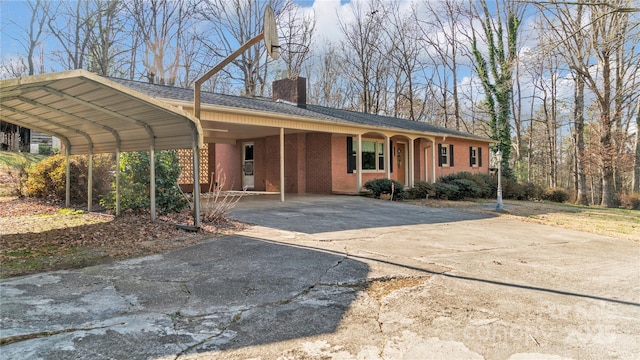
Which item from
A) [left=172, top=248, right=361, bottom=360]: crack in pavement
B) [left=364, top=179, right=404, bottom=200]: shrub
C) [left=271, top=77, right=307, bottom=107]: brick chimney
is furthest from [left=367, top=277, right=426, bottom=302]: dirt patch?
[left=271, top=77, right=307, bottom=107]: brick chimney

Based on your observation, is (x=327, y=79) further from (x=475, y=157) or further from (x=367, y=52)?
(x=475, y=157)

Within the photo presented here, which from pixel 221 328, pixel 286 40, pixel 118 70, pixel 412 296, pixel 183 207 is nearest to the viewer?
pixel 221 328

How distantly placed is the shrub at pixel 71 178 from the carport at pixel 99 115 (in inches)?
30.4

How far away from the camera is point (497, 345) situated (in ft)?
9.77

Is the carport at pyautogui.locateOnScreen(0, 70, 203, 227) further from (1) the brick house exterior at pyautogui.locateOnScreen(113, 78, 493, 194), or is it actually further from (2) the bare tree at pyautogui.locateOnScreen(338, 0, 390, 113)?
(2) the bare tree at pyautogui.locateOnScreen(338, 0, 390, 113)

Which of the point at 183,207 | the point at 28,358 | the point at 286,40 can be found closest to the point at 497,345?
the point at 28,358

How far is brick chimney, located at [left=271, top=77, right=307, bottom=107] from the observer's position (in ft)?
57.3

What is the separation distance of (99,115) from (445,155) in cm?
1865

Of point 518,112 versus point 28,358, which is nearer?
point 28,358

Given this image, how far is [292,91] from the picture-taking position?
17766 mm

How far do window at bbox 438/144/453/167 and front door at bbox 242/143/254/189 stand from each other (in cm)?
1064

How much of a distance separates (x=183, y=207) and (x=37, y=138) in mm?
28296

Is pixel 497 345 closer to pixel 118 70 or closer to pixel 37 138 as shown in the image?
pixel 118 70

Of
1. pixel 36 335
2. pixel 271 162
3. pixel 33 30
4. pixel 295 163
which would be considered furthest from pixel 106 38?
pixel 36 335
